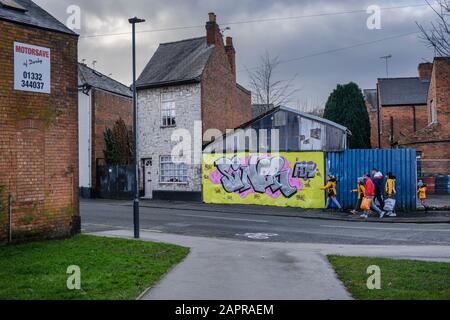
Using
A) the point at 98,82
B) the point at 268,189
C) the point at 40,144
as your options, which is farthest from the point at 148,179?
the point at 40,144

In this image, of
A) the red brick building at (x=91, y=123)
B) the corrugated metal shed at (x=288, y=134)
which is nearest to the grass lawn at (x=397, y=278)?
the corrugated metal shed at (x=288, y=134)

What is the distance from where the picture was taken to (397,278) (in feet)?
25.2

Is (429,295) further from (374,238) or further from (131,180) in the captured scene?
(131,180)

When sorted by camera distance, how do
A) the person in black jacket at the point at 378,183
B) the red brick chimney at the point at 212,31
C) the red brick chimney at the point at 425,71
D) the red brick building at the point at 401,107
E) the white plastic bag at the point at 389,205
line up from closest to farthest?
the white plastic bag at the point at 389,205
the person in black jacket at the point at 378,183
the red brick chimney at the point at 212,31
the red brick building at the point at 401,107
the red brick chimney at the point at 425,71

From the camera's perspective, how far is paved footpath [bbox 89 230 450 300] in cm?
686

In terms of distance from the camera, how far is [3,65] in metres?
11.7

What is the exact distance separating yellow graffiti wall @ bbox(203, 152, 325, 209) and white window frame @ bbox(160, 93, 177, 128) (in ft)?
10.4

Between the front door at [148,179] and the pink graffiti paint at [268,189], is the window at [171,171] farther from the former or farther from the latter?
the pink graffiti paint at [268,189]

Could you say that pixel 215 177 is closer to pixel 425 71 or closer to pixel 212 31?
pixel 212 31

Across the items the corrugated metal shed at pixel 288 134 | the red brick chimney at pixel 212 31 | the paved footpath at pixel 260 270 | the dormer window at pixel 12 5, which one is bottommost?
the paved footpath at pixel 260 270

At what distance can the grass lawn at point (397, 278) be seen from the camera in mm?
6605

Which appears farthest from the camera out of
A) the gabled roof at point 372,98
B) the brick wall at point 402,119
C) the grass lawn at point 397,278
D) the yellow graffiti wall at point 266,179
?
the gabled roof at point 372,98

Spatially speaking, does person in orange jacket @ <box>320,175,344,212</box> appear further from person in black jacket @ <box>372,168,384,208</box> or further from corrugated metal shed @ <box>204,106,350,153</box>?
corrugated metal shed @ <box>204,106,350,153</box>

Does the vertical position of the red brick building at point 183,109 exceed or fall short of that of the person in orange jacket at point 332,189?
it exceeds it
